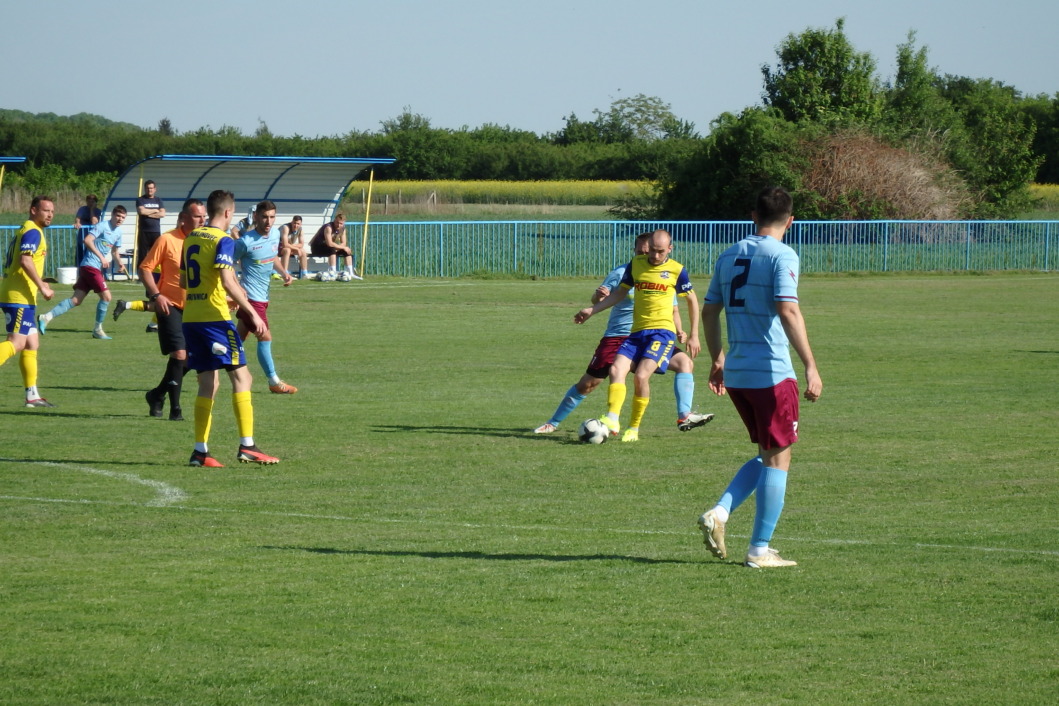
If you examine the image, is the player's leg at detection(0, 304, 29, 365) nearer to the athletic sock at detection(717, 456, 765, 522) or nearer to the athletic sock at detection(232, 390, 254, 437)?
the athletic sock at detection(232, 390, 254, 437)

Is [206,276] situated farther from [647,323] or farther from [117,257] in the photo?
[117,257]

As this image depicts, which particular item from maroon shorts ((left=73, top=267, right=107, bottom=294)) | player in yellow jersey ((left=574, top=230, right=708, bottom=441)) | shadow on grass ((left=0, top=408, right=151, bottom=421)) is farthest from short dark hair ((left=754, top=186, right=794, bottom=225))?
maroon shorts ((left=73, top=267, right=107, bottom=294))

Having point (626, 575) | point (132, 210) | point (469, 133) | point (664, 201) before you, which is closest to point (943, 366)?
point (626, 575)

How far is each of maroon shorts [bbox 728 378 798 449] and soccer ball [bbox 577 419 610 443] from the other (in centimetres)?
447

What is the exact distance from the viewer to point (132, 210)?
116 feet

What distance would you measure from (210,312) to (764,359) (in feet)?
15.4

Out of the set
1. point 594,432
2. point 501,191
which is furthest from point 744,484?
point 501,191

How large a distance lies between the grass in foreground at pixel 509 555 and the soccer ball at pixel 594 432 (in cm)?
17

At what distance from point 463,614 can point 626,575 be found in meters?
1.04

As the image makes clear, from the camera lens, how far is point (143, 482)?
927cm

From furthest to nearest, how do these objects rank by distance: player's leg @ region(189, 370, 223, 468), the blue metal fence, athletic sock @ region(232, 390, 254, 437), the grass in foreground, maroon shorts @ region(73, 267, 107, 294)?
the blue metal fence < maroon shorts @ region(73, 267, 107, 294) < athletic sock @ region(232, 390, 254, 437) < player's leg @ region(189, 370, 223, 468) < the grass in foreground

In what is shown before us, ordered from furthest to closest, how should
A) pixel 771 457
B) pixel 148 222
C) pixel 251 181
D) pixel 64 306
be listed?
1. pixel 251 181
2. pixel 148 222
3. pixel 64 306
4. pixel 771 457

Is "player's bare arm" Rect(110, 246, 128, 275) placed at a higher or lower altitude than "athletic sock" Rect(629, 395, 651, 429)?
higher

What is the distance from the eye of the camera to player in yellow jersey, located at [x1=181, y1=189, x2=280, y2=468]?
9.74m
